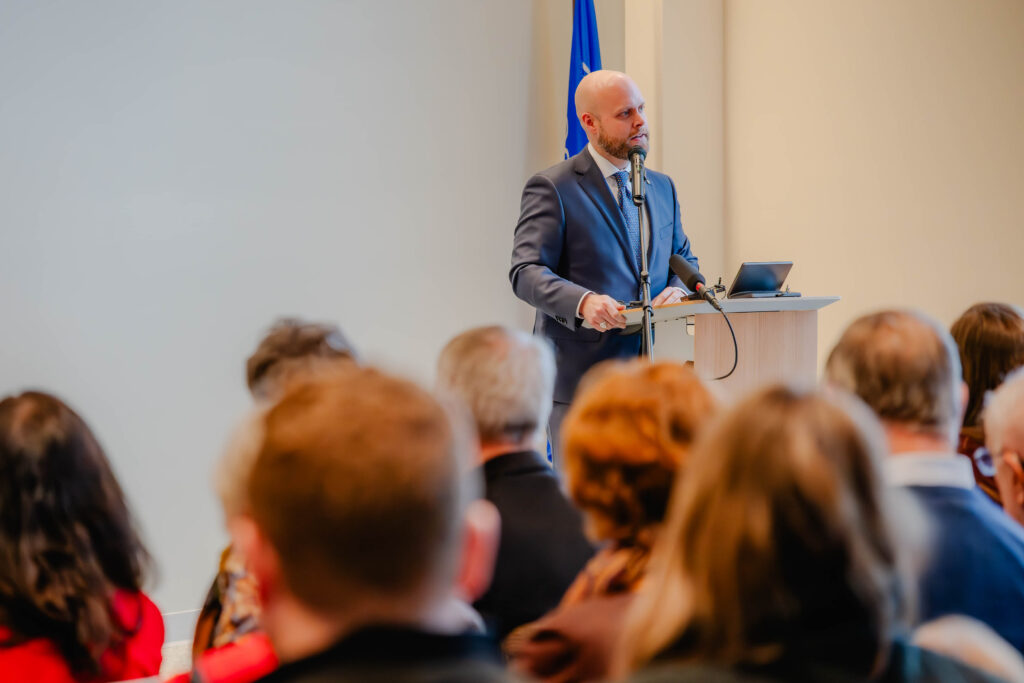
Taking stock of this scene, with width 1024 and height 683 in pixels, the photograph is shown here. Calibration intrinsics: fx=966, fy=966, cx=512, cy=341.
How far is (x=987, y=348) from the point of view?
7.50ft

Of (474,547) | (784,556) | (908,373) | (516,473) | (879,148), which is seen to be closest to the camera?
(784,556)

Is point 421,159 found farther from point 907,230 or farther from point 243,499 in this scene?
point 243,499

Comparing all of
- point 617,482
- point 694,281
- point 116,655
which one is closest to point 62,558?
point 116,655

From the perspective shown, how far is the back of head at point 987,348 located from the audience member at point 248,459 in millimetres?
1456

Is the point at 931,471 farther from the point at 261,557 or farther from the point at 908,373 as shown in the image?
the point at 261,557

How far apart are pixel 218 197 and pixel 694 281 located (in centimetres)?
232

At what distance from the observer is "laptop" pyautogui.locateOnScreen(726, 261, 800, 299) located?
9.68 ft

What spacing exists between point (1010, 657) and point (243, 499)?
81 cm

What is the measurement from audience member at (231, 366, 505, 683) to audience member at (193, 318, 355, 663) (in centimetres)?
9

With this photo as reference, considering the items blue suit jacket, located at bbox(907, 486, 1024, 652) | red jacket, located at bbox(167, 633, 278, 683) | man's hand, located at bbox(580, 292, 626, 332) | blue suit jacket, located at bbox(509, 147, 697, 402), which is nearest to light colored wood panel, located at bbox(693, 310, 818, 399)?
man's hand, located at bbox(580, 292, 626, 332)

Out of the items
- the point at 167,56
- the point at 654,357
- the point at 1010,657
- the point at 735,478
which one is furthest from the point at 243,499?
the point at 167,56

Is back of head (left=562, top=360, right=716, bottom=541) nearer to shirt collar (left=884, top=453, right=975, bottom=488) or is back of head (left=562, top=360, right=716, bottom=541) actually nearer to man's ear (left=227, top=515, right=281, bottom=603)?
shirt collar (left=884, top=453, right=975, bottom=488)

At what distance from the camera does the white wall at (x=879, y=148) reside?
3.82 m

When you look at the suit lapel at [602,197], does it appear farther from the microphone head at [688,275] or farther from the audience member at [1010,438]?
the audience member at [1010,438]
